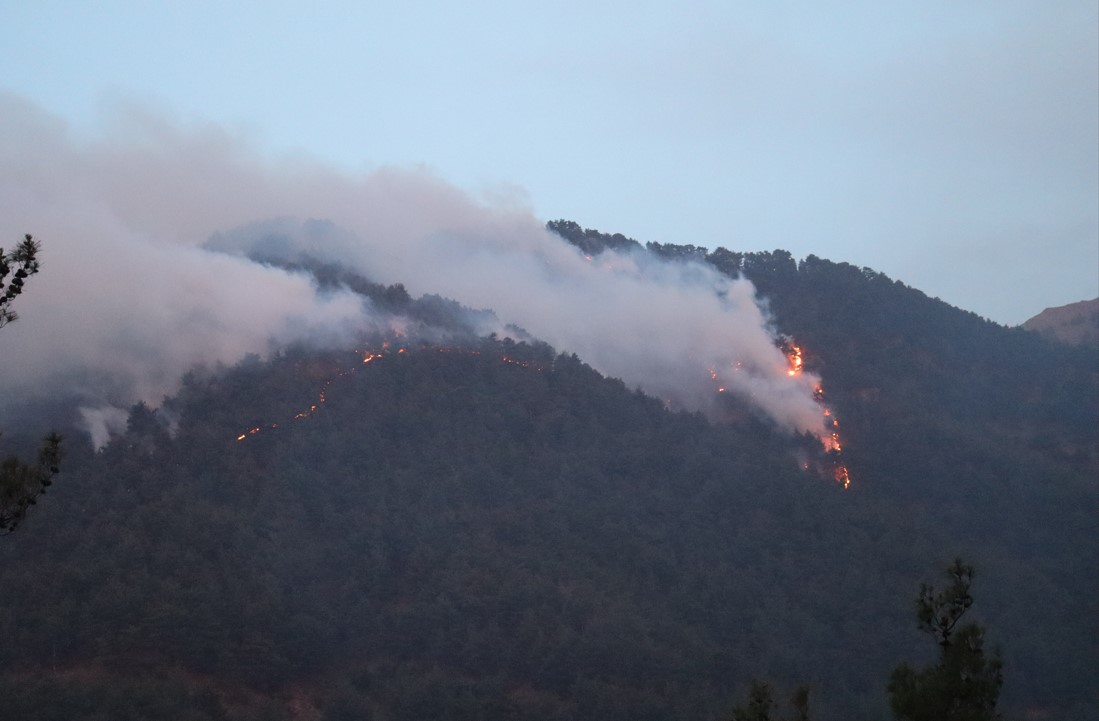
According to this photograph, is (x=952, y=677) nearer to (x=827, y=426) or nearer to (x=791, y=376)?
(x=827, y=426)

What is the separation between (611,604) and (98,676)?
19223 mm

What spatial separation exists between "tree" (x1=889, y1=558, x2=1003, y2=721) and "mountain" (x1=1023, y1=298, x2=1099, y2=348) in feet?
236

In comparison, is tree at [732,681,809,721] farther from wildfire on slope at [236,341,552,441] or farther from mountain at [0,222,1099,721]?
wildfire on slope at [236,341,552,441]

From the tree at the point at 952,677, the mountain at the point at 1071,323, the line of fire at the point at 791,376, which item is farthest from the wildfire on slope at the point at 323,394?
the mountain at the point at 1071,323

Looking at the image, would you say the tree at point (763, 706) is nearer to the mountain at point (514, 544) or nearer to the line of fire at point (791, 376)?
the mountain at point (514, 544)

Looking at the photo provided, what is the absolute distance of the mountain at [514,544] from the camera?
38344mm

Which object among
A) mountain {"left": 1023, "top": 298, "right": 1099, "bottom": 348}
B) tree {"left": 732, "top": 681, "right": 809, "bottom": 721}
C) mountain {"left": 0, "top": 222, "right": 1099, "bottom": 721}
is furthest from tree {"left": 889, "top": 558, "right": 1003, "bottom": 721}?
mountain {"left": 1023, "top": 298, "right": 1099, "bottom": 348}

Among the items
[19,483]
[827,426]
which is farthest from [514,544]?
[19,483]

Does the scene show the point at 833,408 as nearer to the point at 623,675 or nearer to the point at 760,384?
the point at 760,384

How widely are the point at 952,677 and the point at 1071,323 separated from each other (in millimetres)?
80371

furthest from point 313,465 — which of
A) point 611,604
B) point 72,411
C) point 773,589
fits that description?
point 773,589

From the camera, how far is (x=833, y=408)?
68812 mm

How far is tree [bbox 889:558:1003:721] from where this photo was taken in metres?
17.7

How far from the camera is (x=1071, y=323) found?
89312mm
